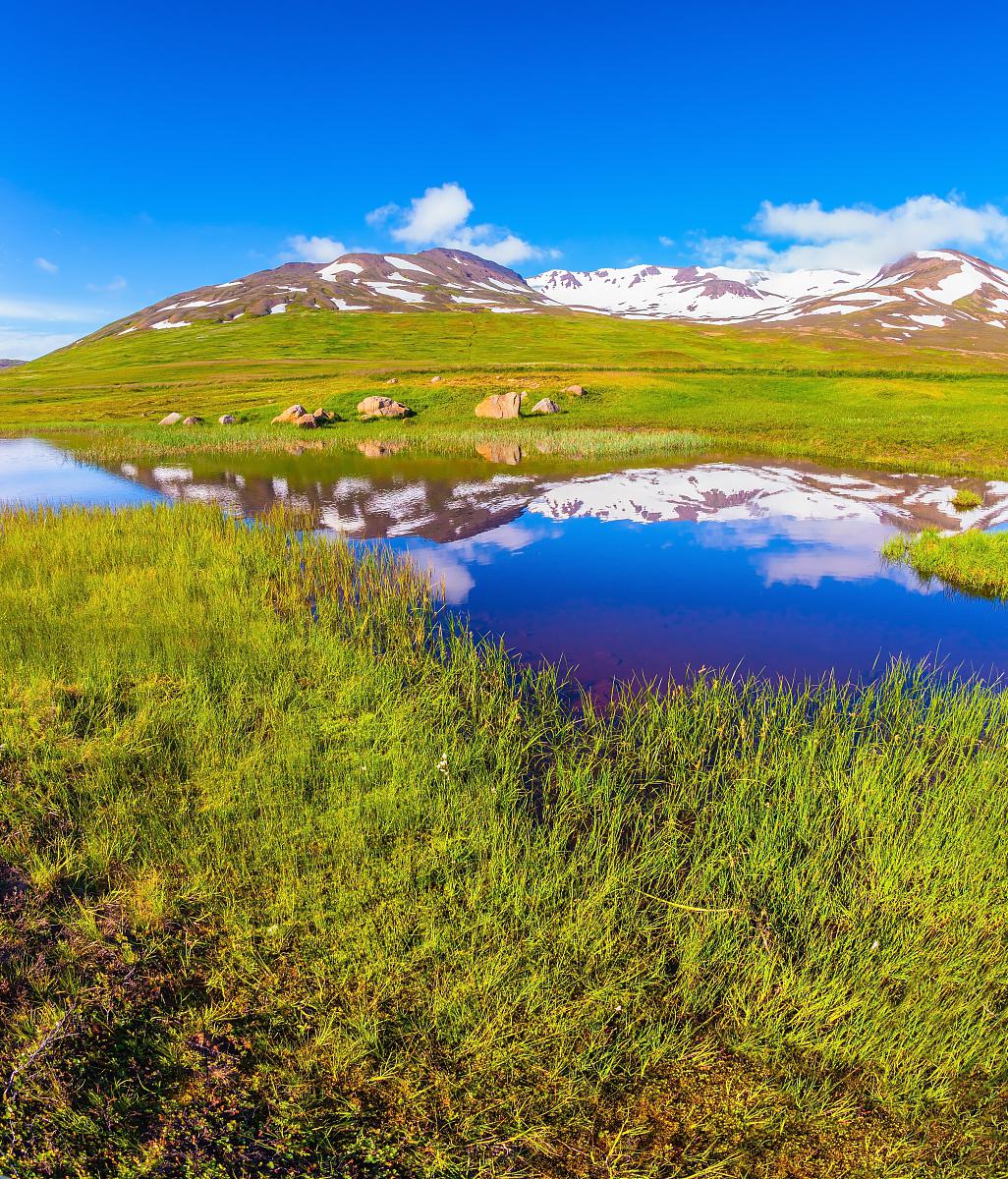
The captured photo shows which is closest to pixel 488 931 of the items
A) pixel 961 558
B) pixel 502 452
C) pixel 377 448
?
pixel 961 558

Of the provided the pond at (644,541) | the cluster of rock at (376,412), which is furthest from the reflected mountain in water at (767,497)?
the cluster of rock at (376,412)

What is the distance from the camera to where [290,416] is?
45812 millimetres

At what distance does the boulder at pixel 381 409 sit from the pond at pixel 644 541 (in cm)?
1191

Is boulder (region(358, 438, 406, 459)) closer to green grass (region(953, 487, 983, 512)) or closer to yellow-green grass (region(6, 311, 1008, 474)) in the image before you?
yellow-green grass (region(6, 311, 1008, 474))

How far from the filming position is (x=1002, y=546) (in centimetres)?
1619

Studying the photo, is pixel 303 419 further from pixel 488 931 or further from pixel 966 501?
pixel 488 931

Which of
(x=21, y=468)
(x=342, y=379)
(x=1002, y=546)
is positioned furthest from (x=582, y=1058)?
(x=342, y=379)

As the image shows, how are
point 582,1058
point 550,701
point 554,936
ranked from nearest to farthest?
1. point 582,1058
2. point 554,936
3. point 550,701

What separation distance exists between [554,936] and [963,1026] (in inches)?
112

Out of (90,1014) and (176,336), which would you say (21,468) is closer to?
(90,1014)

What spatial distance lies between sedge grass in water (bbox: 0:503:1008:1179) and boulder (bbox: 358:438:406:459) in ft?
97.1

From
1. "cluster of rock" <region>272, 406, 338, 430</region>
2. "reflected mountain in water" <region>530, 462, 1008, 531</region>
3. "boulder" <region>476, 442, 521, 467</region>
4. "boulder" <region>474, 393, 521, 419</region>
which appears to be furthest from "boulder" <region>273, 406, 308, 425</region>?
"reflected mountain in water" <region>530, 462, 1008, 531</region>

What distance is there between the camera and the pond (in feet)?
38.7

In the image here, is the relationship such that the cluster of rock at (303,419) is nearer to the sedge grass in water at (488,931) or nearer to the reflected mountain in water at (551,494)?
the reflected mountain in water at (551,494)
